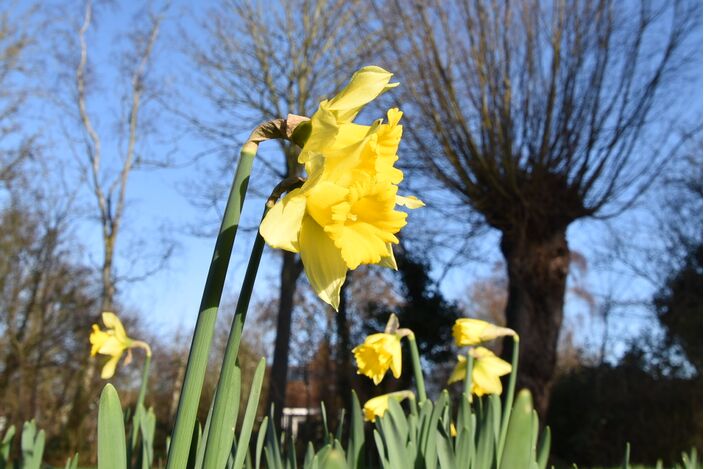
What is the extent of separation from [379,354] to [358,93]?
94 cm

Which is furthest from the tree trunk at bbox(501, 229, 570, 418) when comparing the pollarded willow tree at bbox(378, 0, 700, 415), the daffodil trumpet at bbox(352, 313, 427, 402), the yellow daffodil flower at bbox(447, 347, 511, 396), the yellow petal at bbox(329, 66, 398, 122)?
the yellow petal at bbox(329, 66, 398, 122)

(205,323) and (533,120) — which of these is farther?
(533,120)

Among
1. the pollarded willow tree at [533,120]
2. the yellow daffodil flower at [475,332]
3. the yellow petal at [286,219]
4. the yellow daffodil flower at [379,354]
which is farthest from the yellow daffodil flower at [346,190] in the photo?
the pollarded willow tree at [533,120]

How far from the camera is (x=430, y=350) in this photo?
864 cm

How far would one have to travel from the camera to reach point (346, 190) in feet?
2.10

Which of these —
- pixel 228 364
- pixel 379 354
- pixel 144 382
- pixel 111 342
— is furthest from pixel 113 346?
pixel 228 364

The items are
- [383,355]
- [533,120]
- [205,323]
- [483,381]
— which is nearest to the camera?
[205,323]

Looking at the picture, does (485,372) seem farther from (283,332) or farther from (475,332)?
(283,332)

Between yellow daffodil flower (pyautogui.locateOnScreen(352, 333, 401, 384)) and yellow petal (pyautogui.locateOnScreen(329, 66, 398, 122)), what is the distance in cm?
91

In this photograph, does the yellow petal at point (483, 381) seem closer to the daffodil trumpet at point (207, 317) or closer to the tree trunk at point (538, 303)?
the daffodil trumpet at point (207, 317)

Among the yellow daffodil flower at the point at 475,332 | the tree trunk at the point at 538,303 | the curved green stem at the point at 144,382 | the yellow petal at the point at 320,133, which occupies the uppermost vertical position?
the tree trunk at the point at 538,303

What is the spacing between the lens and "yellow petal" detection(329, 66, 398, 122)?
68 centimetres

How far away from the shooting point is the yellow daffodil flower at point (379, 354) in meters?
1.51

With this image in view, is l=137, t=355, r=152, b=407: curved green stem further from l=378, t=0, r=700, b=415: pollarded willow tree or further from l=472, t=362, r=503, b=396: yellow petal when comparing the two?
l=378, t=0, r=700, b=415: pollarded willow tree
